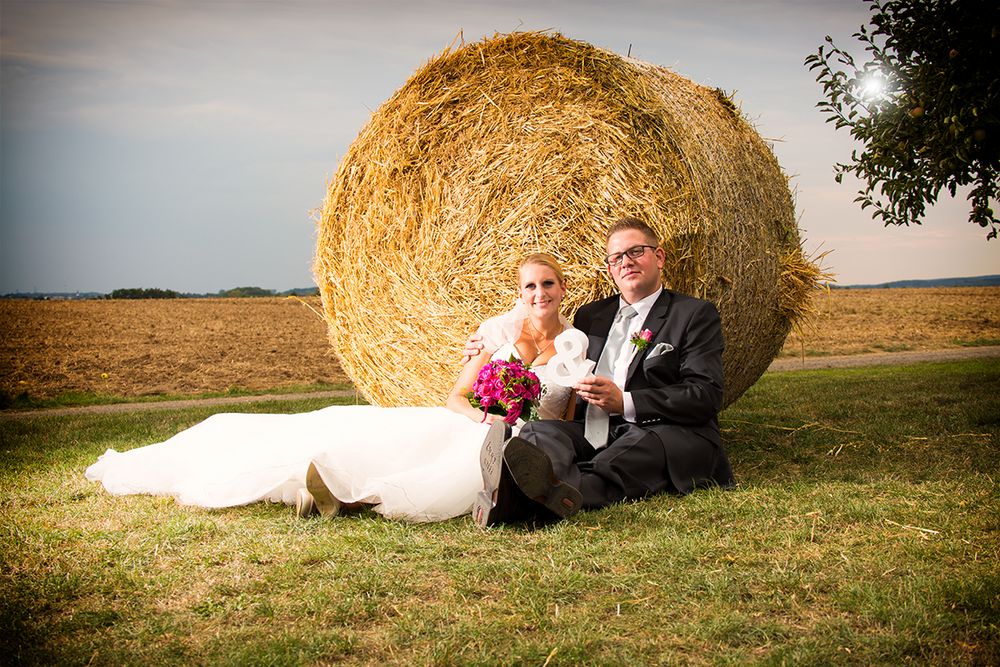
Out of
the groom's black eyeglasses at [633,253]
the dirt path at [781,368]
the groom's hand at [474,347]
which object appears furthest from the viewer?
the dirt path at [781,368]

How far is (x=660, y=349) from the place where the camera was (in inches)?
167

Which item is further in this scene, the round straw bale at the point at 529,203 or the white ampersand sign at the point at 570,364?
the round straw bale at the point at 529,203

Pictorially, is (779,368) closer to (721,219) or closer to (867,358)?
(867,358)

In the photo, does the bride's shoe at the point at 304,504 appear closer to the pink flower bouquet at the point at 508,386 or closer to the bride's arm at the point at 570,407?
the pink flower bouquet at the point at 508,386

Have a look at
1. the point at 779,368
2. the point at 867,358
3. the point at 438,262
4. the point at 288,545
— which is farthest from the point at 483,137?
the point at 867,358

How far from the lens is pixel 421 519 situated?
3.77m

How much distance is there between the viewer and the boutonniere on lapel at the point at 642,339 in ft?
13.9

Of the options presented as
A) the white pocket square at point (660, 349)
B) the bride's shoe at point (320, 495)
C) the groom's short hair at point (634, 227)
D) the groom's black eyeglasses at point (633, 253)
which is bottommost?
the bride's shoe at point (320, 495)

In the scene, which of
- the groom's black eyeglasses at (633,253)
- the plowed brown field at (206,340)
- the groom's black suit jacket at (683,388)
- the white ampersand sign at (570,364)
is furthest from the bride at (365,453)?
the plowed brown field at (206,340)

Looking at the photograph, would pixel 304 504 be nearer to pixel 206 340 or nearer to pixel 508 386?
pixel 508 386

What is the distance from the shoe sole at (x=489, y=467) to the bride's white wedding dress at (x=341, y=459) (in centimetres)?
19

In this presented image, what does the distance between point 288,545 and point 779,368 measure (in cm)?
1024

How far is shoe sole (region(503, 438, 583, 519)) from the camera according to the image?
3.36 m

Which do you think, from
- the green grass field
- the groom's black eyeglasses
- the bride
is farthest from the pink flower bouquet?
the groom's black eyeglasses
